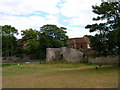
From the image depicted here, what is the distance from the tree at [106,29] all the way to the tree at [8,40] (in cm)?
2358

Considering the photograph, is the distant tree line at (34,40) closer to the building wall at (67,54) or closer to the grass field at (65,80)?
the building wall at (67,54)

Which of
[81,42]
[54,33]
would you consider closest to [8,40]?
[54,33]

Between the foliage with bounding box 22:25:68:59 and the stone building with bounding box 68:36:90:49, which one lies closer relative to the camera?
the foliage with bounding box 22:25:68:59

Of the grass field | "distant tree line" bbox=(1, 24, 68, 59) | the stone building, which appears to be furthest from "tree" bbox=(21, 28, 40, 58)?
the grass field

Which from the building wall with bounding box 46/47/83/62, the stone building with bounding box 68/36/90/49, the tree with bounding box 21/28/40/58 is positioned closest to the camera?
the building wall with bounding box 46/47/83/62

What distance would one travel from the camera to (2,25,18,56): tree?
31044 millimetres

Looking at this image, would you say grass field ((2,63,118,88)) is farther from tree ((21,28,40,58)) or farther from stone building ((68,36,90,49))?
stone building ((68,36,90,49))

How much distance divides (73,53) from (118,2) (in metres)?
14.5

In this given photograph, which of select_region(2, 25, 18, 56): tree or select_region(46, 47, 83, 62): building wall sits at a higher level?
select_region(2, 25, 18, 56): tree

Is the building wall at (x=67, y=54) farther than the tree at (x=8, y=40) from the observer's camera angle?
No

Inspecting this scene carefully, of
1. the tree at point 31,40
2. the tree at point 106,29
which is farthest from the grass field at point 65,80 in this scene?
the tree at point 31,40

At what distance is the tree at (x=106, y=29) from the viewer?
11633 mm

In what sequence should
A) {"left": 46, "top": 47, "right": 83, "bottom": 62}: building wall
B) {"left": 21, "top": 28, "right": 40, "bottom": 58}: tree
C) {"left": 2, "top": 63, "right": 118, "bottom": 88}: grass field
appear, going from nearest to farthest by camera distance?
{"left": 2, "top": 63, "right": 118, "bottom": 88}: grass field, {"left": 46, "top": 47, "right": 83, "bottom": 62}: building wall, {"left": 21, "top": 28, "right": 40, "bottom": 58}: tree

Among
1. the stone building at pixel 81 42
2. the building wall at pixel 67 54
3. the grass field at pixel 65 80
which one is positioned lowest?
the grass field at pixel 65 80
